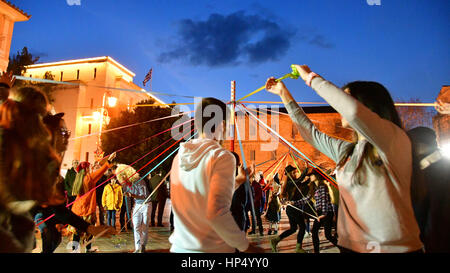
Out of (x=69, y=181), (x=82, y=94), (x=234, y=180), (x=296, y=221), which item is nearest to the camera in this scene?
(x=234, y=180)

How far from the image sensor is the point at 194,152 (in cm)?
195

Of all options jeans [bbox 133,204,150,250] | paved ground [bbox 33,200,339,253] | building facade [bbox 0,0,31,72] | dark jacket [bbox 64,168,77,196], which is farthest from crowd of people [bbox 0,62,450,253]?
building facade [bbox 0,0,31,72]

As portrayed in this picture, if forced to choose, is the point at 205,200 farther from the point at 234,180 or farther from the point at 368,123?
the point at 368,123

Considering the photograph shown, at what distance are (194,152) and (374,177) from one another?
1199 mm

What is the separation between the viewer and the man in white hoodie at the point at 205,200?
174 cm

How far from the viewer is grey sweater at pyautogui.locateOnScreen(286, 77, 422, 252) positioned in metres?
1.67

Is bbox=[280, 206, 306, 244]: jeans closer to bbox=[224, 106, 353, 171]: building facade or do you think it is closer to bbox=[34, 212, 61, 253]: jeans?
bbox=[34, 212, 61, 253]: jeans

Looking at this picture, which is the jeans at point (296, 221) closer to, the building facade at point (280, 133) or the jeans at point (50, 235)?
the jeans at point (50, 235)

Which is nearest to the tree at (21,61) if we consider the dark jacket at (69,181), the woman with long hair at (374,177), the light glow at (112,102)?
the light glow at (112,102)

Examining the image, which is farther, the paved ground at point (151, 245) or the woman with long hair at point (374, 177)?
the paved ground at point (151, 245)

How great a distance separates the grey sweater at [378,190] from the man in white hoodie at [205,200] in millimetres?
703

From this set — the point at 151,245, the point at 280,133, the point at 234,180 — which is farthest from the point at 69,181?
the point at 280,133
